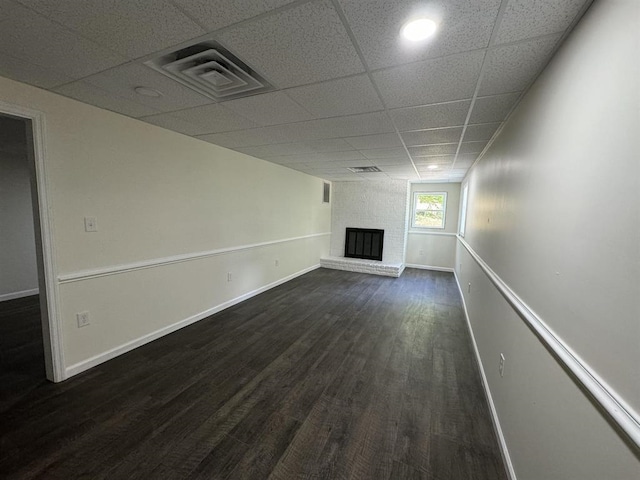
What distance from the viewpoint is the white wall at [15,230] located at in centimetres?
381

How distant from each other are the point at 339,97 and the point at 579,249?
1.65 metres

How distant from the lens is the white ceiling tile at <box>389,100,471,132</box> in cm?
202

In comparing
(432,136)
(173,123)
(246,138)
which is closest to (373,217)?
(432,136)

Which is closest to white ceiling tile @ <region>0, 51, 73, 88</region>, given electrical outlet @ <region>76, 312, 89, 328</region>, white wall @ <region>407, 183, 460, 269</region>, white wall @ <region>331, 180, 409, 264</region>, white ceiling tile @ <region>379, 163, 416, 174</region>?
electrical outlet @ <region>76, 312, 89, 328</region>

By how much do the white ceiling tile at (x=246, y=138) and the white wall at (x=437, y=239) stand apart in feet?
16.2

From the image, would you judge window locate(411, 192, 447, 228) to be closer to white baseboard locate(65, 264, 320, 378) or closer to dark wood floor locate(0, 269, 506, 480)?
dark wood floor locate(0, 269, 506, 480)

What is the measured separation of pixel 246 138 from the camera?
3047 mm

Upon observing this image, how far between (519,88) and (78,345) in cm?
391

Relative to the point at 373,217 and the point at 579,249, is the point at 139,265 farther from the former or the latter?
the point at 373,217

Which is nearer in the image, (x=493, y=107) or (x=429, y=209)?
(x=493, y=107)

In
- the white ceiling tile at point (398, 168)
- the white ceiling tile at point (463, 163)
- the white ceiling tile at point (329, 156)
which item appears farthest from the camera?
the white ceiling tile at point (398, 168)

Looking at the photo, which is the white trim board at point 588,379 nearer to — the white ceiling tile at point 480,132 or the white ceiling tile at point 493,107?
the white ceiling tile at point 493,107

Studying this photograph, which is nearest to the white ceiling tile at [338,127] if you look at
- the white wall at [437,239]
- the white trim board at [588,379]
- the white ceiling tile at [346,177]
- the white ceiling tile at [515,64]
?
the white ceiling tile at [515,64]

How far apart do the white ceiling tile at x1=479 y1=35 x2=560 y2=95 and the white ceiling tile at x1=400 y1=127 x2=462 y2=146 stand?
81cm
